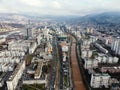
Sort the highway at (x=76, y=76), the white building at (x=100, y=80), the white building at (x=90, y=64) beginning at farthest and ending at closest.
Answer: the white building at (x=90, y=64)
the highway at (x=76, y=76)
the white building at (x=100, y=80)

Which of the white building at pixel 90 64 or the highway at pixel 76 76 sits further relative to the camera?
the white building at pixel 90 64

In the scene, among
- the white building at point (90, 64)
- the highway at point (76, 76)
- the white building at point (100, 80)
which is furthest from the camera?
the white building at point (90, 64)

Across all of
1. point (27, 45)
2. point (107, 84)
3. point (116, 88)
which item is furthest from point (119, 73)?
point (27, 45)

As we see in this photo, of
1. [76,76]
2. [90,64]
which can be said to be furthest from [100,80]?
[90,64]

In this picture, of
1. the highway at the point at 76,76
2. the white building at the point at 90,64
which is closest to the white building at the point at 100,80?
the highway at the point at 76,76

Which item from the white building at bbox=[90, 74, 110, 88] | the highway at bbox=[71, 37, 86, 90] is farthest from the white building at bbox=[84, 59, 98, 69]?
the white building at bbox=[90, 74, 110, 88]

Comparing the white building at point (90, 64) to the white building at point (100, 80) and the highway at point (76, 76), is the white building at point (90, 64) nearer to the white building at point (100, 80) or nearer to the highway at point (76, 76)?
the highway at point (76, 76)

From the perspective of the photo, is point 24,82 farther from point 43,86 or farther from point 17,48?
point 17,48

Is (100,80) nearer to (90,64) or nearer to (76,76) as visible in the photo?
(76,76)
